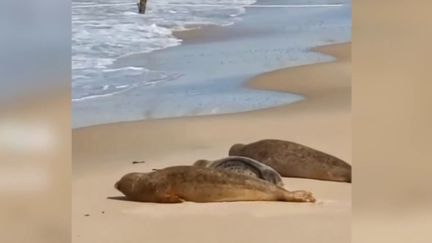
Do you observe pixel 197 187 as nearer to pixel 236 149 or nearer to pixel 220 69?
pixel 236 149

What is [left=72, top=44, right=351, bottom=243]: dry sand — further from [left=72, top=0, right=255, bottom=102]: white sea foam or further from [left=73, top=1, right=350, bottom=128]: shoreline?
[left=72, top=0, right=255, bottom=102]: white sea foam

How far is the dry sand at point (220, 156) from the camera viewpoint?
6.87ft

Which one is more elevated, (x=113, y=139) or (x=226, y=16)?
(x=226, y=16)

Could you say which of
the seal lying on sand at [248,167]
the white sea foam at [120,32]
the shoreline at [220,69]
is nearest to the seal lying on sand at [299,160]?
the seal lying on sand at [248,167]

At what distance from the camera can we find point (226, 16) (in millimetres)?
2205

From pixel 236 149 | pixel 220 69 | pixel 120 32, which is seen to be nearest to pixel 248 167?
pixel 236 149

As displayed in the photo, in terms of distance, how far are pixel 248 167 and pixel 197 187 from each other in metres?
0.15

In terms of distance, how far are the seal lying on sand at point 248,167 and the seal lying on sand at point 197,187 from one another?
0.01m

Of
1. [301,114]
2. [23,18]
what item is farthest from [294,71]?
[23,18]

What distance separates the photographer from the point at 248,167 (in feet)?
7.01

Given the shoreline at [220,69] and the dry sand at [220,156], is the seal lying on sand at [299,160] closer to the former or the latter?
the dry sand at [220,156]

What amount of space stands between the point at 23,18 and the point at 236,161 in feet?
2.49

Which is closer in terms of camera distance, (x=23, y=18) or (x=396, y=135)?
(x=396, y=135)

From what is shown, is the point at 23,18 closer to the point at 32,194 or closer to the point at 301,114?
the point at 32,194
